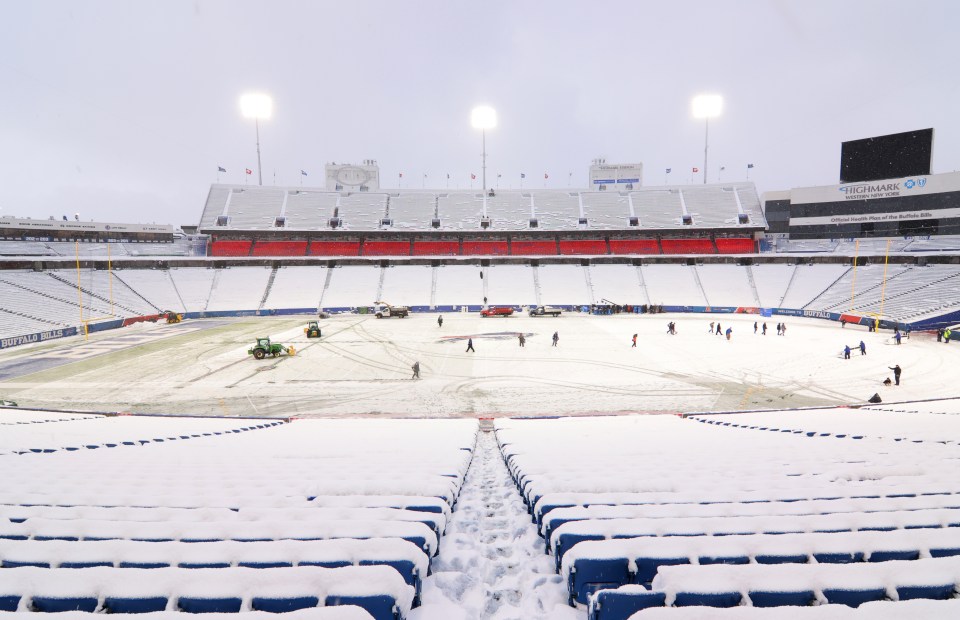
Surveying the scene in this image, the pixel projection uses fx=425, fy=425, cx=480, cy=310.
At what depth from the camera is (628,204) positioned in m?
64.9

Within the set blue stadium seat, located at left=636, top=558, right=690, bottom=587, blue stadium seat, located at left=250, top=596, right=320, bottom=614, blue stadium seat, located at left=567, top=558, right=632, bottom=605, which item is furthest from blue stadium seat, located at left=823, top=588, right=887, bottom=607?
blue stadium seat, located at left=250, top=596, right=320, bottom=614

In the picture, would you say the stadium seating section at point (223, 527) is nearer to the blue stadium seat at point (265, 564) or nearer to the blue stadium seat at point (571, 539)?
the blue stadium seat at point (265, 564)

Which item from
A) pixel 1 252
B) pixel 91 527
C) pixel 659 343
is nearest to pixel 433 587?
pixel 91 527

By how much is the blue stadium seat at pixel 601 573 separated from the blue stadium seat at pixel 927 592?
4.26ft

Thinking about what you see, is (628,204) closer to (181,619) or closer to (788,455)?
(788,455)

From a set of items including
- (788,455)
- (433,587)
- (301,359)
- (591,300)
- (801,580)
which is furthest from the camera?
(591,300)

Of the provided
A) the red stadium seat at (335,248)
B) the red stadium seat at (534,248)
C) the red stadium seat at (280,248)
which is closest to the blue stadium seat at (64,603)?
the red stadium seat at (534,248)

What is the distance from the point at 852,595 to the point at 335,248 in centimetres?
6350

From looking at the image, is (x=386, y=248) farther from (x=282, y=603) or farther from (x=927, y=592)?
(x=927, y=592)

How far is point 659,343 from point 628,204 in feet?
134

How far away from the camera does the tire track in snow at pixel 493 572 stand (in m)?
2.83

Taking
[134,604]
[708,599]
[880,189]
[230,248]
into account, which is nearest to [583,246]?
[880,189]

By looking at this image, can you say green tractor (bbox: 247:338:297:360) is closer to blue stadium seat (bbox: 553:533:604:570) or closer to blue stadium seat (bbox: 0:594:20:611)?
blue stadium seat (bbox: 0:594:20:611)

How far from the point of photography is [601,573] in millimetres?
2557
